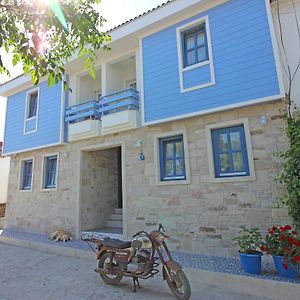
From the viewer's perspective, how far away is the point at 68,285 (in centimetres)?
439

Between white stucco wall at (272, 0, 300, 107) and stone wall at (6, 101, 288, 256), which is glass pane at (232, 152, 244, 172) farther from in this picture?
white stucco wall at (272, 0, 300, 107)

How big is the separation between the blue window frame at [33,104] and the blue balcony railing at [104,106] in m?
2.32

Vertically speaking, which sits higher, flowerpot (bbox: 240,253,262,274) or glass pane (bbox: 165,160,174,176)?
glass pane (bbox: 165,160,174,176)

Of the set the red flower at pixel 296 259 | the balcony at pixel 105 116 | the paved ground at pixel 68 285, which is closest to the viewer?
the red flower at pixel 296 259

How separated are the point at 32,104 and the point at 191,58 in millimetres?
7075

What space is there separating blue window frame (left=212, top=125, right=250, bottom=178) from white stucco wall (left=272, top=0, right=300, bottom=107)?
4.50 ft

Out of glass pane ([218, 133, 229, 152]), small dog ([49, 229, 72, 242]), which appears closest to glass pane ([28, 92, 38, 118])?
small dog ([49, 229, 72, 242])

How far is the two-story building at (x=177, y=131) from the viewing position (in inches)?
206

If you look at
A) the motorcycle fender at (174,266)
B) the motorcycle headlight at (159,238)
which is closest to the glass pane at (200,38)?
the motorcycle headlight at (159,238)

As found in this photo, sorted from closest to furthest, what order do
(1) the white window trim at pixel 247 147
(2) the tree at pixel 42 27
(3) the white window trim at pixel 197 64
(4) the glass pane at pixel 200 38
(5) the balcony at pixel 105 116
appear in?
(2) the tree at pixel 42 27, (1) the white window trim at pixel 247 147, (3) the white window trim at pixel 197 64, (4) the glass pane at pixel 200 38, (5) the balcony at pixel 105 116

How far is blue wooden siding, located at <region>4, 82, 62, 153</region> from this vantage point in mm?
8906

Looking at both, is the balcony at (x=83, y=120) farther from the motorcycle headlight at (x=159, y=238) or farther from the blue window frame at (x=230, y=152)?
the motorcycle headlight at (x=159, y=238)

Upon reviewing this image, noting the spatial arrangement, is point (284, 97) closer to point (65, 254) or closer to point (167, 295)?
point (167, 295)

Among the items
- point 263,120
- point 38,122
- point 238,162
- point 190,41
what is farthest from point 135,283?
point 38,122
